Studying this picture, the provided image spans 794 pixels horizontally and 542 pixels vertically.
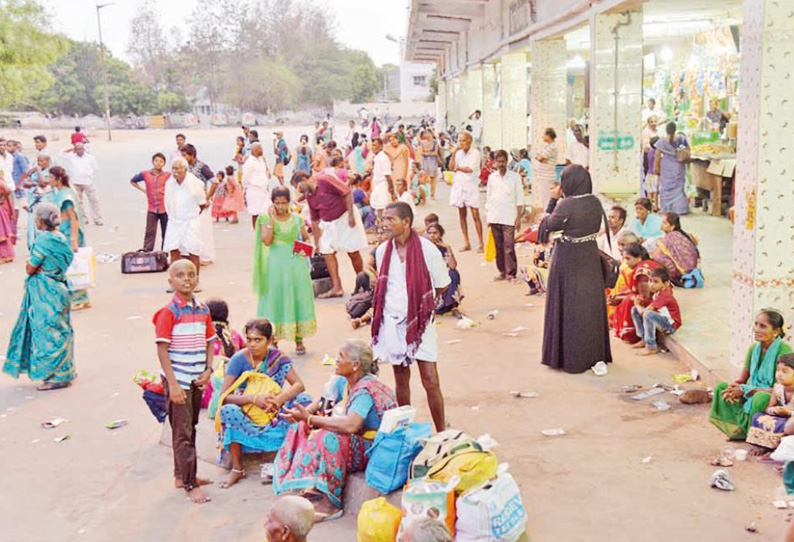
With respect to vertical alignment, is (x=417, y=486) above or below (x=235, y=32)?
below

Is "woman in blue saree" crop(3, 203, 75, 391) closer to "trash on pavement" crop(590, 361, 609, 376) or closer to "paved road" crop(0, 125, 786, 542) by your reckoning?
"paved road" crop(0, 125, 786, 542)

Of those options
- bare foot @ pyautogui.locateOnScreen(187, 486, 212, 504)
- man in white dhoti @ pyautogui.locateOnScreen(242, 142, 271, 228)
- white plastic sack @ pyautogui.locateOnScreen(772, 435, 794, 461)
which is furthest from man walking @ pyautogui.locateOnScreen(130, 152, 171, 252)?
white plastic sack @ pyautogui.locateOnScreen(772, 435, 794, 461)

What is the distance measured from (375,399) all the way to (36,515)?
2283mm

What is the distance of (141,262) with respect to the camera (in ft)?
44.9

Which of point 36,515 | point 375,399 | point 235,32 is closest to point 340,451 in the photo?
point 375,399

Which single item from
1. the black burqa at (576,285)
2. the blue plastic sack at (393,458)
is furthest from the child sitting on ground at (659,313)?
the blue plastic sack at (393,458)

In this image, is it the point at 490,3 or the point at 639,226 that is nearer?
the point at 639,226

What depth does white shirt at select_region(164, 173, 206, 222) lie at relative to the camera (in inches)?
467

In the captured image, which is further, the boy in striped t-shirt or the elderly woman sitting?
the boy in striped t-shirt

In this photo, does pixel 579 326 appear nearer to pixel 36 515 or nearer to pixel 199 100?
pixel 36 515

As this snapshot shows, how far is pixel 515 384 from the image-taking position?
26.1 ft

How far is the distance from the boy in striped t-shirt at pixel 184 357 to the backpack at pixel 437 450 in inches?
60.4

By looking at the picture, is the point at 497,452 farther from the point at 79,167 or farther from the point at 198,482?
the point at 79,167

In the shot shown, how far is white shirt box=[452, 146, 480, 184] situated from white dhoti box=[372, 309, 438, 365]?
756cm
